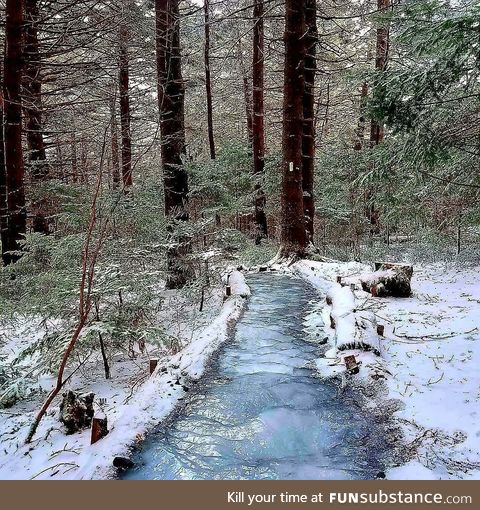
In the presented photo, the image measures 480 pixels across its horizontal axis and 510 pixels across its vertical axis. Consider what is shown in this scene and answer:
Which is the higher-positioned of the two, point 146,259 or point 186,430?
point 146,259

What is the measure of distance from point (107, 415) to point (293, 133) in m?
8.70

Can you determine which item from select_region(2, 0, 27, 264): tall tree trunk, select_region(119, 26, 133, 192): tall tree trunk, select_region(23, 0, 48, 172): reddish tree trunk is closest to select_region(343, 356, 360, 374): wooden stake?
select_region(119, 26, 133, 192): tall tree trunk

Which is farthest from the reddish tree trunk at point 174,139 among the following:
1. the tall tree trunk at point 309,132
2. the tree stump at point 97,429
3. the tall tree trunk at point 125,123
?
the tree stump at point 97,429

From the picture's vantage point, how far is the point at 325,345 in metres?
5.39

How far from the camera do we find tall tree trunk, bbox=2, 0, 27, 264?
26.2 ft

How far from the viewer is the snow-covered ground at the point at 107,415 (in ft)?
10.5

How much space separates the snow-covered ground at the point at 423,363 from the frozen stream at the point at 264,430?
29cm

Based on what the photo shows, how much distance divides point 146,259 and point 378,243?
11.1 metres

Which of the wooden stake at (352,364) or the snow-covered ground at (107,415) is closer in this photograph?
the snow-covered ground at (107,415)

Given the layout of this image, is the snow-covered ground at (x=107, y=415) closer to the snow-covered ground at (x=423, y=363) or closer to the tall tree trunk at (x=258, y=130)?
the snow-covered ground at (x=423, y=363)

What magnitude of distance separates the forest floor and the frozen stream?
198 mm
